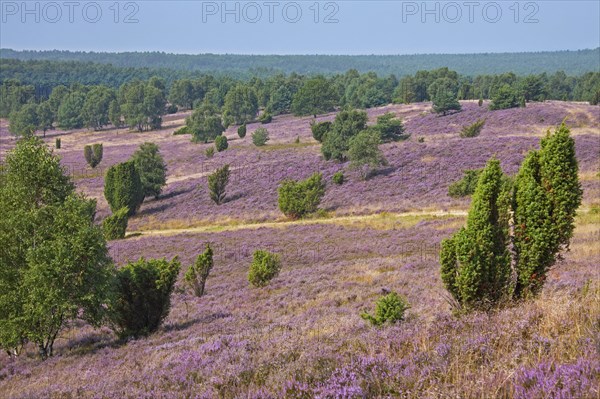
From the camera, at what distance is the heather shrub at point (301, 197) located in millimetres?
42531

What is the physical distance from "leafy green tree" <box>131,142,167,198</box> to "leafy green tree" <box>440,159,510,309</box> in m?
49.8

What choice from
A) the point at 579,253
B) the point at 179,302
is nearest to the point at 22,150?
the point at 179,302

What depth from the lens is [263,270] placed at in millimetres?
23203

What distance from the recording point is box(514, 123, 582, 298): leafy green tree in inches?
400

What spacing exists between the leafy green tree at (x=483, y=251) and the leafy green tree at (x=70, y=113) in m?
141

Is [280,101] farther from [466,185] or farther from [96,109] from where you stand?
[466,185]

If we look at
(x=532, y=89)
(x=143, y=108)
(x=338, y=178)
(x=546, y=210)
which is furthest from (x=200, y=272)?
(x=143, y=108)

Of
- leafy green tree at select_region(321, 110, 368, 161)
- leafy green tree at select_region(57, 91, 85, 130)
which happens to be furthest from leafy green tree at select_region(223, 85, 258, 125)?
leafy green tree at select_region(321, 110, 368, 161)

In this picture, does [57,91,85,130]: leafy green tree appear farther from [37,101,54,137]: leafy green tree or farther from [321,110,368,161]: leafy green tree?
[321,110,368,161]: leafy green tree

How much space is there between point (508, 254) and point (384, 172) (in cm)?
4306

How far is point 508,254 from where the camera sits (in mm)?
10281

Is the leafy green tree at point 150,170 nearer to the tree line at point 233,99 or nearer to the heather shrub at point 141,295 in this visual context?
the tree line at point 233,99

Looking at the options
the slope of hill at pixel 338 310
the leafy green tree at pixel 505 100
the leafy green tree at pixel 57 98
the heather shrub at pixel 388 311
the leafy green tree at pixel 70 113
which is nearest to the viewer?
the slope of hill at pixel 338 310

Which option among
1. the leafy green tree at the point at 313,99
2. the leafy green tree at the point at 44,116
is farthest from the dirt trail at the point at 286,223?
the leafy green tree at the point at 44,116
